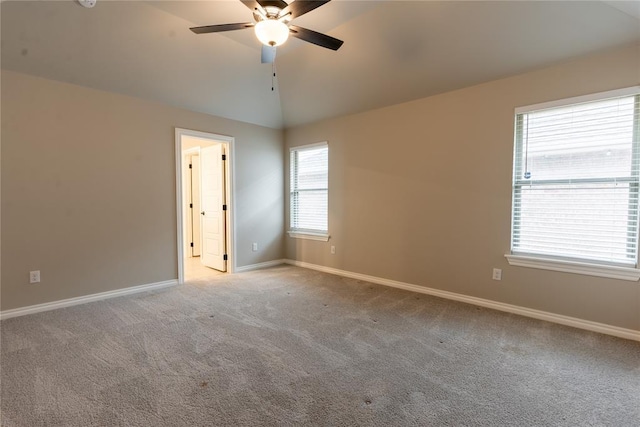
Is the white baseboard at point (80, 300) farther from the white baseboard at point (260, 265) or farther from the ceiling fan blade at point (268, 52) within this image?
the ceiling fan blade at point (268, 52)

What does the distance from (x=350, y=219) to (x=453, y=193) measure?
5.22 feet

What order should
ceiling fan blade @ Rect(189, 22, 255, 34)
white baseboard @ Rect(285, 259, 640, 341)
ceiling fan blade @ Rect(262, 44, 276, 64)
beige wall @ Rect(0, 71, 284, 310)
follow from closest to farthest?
ceiling fan blade @ Rect(189, 22, 255, 34) < ceiling fan blade @ Rect(262, 44, 276, 64) < white baseboard @ Rect(285, 259, 640, 341) < beige wall @ Rect(0, 71, 284, 310)

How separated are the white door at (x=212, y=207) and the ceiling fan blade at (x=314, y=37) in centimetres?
298

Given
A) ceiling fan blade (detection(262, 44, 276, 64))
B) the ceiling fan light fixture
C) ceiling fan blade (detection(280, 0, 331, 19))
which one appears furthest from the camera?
ceiling fan blade (detection(262, 44, 276, 64))

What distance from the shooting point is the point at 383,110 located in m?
4.16

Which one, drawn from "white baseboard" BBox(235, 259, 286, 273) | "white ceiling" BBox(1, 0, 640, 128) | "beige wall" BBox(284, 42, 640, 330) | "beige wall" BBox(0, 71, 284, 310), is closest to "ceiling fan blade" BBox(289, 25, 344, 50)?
"white ceiling" BBox(1, 0, 640, 128)

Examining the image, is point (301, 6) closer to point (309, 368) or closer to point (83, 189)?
point (309, 368)

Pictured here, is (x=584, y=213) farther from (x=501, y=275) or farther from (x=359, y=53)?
(x=359, y=53)

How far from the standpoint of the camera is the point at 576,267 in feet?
9.27

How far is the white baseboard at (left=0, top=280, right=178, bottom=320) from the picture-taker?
3025 mm

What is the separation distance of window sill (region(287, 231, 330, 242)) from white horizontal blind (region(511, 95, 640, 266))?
2.70 meters

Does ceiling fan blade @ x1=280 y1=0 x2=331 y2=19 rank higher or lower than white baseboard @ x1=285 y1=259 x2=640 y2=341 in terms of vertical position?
higher

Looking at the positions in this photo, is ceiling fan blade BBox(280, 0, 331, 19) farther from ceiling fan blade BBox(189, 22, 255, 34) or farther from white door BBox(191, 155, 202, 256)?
white door BBox(191, 155, 202, 256)

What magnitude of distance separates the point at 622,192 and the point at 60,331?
5.32 metres
